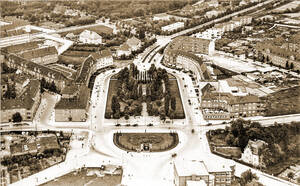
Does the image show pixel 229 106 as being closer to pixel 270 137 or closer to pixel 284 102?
pixel 270 137

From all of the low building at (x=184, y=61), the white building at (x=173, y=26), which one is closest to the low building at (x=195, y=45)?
the low building at (x=184, y=61)

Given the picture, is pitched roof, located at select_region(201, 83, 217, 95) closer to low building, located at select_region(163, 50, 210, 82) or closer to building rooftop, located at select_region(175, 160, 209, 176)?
low building, located at select_region(163, 50, 210, 82)

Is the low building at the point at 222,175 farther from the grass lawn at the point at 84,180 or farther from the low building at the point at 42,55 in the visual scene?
the low building at the point at 42,55

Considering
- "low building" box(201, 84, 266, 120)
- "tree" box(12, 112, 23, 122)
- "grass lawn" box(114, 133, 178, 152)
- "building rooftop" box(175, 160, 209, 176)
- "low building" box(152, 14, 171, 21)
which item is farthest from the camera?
"low building" box(152, 14, 171, 21)

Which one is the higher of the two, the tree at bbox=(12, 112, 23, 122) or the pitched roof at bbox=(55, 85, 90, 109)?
the pitched roof at bbox=(55, 85, 90, 109)

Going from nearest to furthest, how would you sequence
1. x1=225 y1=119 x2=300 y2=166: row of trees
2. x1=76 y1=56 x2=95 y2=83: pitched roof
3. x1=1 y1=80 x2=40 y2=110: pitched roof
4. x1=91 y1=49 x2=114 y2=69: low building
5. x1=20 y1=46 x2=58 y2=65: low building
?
x1=225 y1=119 x2=300 y2=166: row of trees, x1=1 y1=80 x2=40 y2=110: pitched roof, x1=76 y1=56 x2=95 y2=83: pitched roof, x1=91 y1=49 x2=114 y2=69: low building, x1=20 y1=46 x2=58 y2=65: low building

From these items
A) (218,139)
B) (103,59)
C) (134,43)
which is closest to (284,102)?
(218,139)

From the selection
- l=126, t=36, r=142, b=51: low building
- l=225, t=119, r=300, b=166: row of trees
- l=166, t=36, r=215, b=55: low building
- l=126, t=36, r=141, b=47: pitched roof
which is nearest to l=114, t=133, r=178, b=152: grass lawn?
l=225, t=119, r=300, b=166: row of trees
